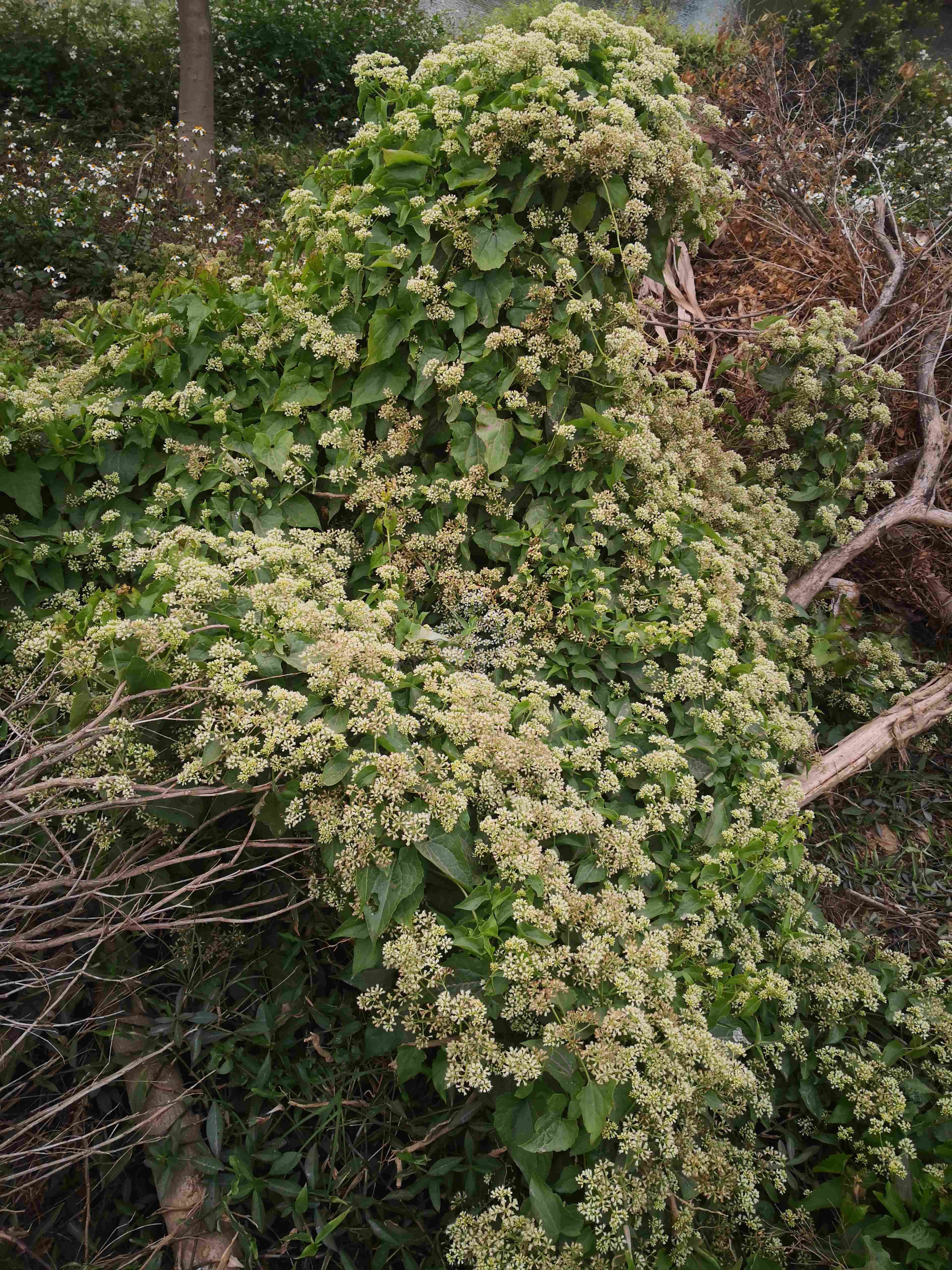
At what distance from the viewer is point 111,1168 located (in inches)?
84.2

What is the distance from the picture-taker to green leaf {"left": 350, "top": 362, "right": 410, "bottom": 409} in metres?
3.02

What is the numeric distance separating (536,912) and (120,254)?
6.11 meters

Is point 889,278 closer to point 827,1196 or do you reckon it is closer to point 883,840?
point 883,840

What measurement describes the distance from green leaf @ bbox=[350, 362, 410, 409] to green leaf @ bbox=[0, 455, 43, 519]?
3.84ft

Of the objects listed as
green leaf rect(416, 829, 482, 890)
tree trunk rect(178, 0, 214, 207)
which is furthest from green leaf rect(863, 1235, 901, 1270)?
tree trunk rect(178, 0, 214, 207)

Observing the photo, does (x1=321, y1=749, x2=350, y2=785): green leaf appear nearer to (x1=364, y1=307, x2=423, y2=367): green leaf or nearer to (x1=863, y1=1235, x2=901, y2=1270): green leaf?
(x1=364, y1=307, x2=423, y2=367): green leaf

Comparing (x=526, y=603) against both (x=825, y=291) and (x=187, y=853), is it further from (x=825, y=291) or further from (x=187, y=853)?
(x=825, y=291)

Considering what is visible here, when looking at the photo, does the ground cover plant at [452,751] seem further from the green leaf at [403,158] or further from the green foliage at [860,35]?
the green foliage at [860,35]

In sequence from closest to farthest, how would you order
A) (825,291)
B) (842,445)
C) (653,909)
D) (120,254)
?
1. (653,909)
2. (842,445)
3. (825,291)
4. (120,254)

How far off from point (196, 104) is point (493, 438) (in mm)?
6403

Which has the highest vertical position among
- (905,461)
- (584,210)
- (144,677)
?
(584,210)

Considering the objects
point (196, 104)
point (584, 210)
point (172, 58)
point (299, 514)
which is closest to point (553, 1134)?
point (299, 514)

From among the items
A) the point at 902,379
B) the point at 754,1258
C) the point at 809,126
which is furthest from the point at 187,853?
the point at 809,126

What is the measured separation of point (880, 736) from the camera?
3576mm
